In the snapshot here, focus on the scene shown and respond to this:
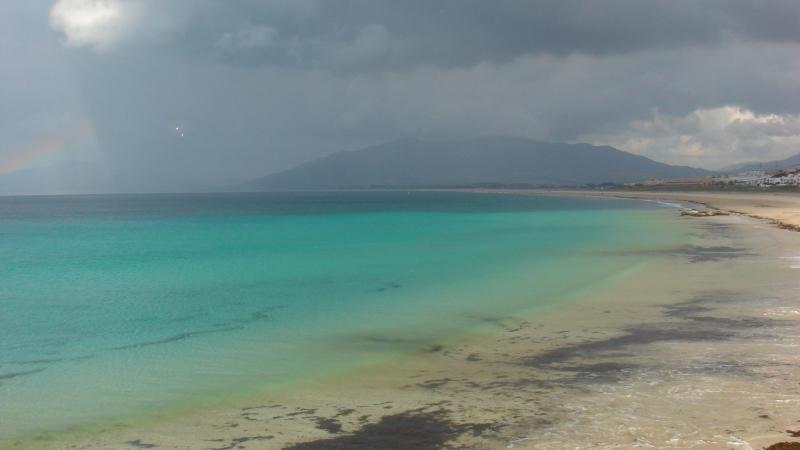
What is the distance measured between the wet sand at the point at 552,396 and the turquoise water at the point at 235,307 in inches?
47.4

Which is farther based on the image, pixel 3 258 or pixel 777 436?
pixel 3 258

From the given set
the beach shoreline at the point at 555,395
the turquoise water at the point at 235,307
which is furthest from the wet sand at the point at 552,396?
the turquoise water at the point at 235,307

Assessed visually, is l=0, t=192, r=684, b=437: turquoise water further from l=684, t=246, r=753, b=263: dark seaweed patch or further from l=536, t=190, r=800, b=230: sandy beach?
l=536, t=190, r=800, b=230: sandy beach

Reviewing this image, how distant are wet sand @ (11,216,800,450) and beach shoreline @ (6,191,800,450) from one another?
2 centimetres

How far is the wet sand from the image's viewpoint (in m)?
7.29

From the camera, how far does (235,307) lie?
1859 cm

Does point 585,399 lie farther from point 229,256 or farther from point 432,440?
point 229,256

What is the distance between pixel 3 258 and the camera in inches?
1489

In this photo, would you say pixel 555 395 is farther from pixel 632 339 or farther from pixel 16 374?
pixel 16 374

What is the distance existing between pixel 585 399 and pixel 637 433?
135 cm

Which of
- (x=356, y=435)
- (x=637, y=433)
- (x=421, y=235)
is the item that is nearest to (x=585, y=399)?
(x=637, y=433)

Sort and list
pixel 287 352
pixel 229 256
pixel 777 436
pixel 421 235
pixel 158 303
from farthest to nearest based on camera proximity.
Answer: pixel 421 235
pixel 229 256
pixel 158 303
pixel 287 352
pixel 777 436

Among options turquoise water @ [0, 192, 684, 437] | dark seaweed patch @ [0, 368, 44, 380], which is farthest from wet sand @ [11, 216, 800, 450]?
dark seaweed patch @ [0, 368, 44, 380]

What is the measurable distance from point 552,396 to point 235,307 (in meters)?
12.1
